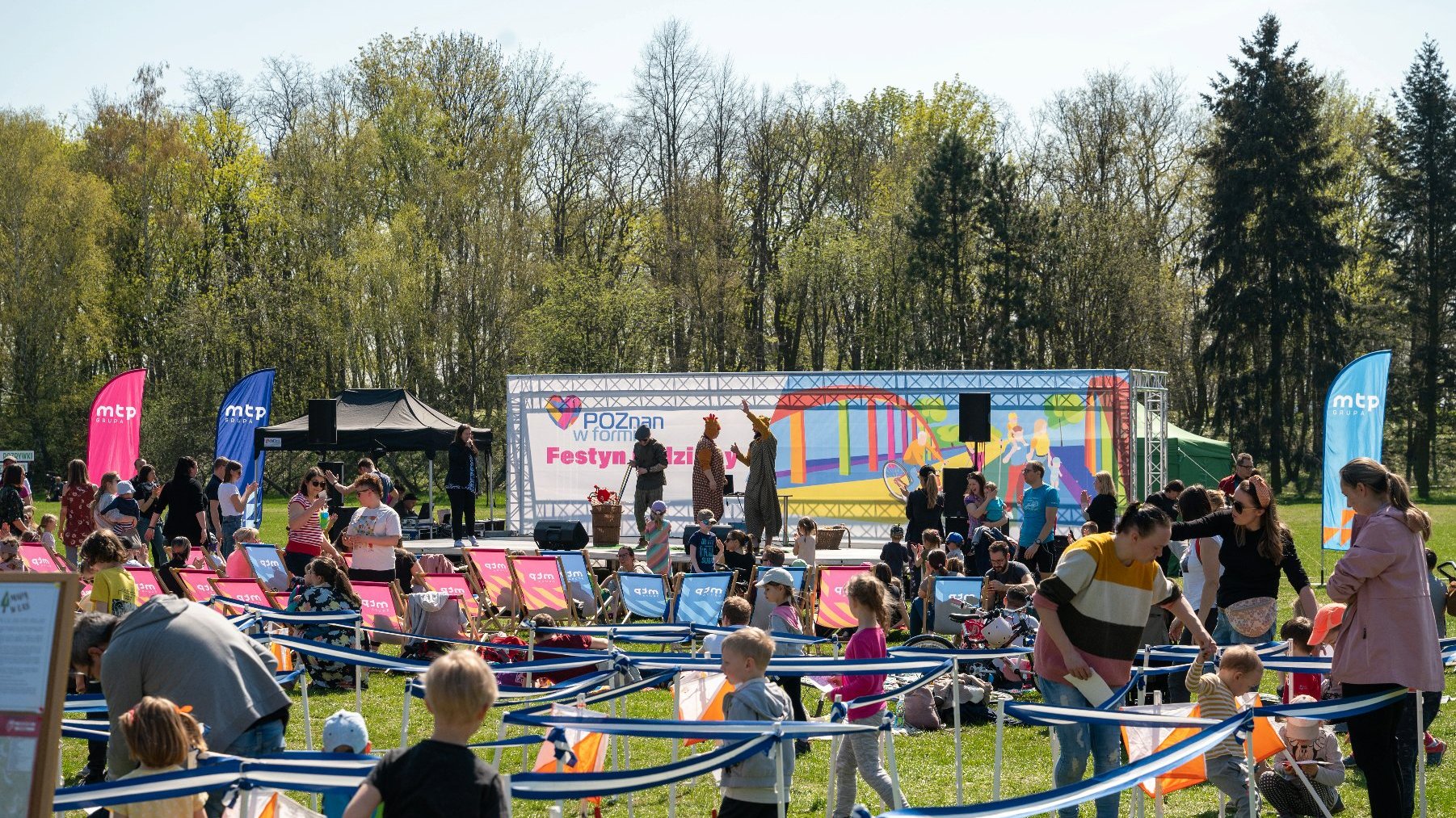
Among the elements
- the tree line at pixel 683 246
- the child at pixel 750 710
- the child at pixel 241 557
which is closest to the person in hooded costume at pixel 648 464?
the child at pixel 241 557

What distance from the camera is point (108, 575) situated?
661 centimetres

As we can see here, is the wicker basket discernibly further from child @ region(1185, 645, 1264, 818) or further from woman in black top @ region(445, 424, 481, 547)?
child @ region(1185, 645, 1264, 818)

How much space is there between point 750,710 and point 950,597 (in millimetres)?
5779

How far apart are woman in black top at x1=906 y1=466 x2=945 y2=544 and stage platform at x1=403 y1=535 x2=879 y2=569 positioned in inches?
25.0

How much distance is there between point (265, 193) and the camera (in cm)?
3872

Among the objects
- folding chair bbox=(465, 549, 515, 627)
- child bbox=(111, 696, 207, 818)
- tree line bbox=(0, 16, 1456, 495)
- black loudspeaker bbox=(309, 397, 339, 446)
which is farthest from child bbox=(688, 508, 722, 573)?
tree line bbox=(0, 16, 1456, 495)

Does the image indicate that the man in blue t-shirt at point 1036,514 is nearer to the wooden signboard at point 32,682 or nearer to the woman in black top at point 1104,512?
the woman in black top at point 1104,512

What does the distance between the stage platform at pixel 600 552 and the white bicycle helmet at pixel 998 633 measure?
19.0ft

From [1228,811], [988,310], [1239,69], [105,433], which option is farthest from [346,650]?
[1239,69]

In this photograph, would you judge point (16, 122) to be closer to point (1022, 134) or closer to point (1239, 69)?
point (1022, 134)

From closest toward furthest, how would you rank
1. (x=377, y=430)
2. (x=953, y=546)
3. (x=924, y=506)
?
1. (x=953, y=546)
2. (x=924, y=506)
3. (x=377, y=430)

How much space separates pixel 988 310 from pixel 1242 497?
30766 mm

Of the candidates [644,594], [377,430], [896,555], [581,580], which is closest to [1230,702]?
[644,594]

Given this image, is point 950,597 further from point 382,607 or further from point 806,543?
point 382,607
